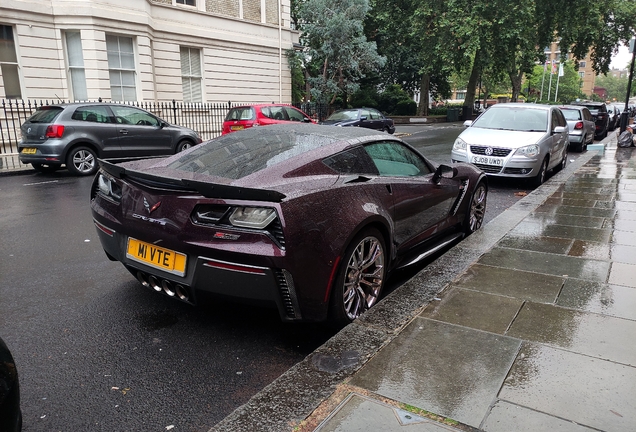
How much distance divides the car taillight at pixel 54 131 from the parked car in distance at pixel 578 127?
14.7 m

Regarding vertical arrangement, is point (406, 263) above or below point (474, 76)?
below

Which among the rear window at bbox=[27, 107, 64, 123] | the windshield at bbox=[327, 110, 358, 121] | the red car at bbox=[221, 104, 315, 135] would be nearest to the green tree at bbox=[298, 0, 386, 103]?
the windshield at bbox=[327, 110, 358, 121]

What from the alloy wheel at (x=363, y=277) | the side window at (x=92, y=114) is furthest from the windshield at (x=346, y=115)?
the alloy wheel at (x=363, y=277)

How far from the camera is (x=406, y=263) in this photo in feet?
14.9

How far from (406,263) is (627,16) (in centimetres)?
4564

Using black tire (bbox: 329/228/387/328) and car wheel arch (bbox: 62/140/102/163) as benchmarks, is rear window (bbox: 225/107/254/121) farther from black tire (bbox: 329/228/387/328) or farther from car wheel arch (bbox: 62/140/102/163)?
black tire (bbox: 329/228/387/328)

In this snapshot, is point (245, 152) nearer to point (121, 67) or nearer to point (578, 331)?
point (578, 331)

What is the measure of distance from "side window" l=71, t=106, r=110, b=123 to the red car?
4447 millimetres

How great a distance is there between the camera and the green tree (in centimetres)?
2517

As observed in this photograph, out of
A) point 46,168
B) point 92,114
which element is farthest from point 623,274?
point 46,168

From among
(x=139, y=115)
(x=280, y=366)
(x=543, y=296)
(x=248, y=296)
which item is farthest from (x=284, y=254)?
(x=139, y=115)

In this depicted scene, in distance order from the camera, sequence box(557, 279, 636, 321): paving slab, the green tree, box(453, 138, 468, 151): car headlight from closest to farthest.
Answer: box(557, 279, 636, 321): paving slab < box(453, 138, 468, 151): car headlight < the green tree

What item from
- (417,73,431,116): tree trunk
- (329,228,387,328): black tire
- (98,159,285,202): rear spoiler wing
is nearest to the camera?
(98,159,285,202): rear spoiler wing

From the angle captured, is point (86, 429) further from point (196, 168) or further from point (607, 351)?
point (607, 351)
